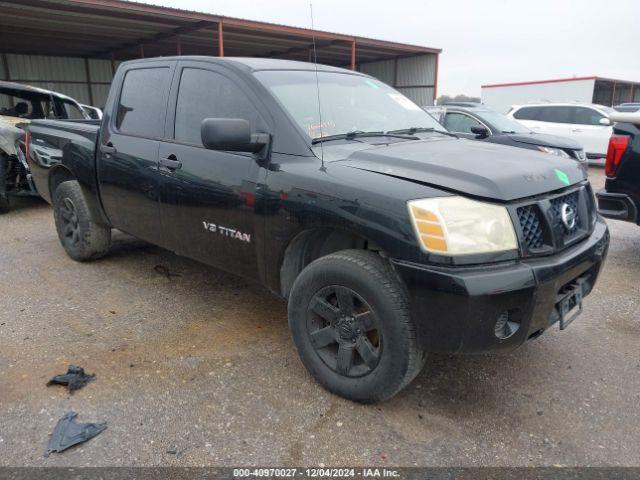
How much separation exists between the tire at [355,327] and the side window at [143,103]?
1833 mm

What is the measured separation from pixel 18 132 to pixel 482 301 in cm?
686

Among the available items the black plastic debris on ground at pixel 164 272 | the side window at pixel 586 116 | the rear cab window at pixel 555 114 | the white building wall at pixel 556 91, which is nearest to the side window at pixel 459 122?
the rear cab window at pixel 555 114

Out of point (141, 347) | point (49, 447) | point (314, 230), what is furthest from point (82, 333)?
point (314, 230)

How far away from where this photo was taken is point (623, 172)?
4699 millimetres

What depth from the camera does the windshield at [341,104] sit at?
10.1ft

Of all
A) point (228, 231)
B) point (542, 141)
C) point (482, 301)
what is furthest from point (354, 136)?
point (542, 141)

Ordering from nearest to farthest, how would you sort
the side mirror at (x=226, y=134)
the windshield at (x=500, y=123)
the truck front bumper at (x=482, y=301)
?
the truck front bumper at (x=482, y=301), the side mirror at (x=226, y=134), the windshield at (x=500, y=123)

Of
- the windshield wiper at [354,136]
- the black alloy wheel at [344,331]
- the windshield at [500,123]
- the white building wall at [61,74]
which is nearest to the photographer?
the black alloy wheel at [344,331]

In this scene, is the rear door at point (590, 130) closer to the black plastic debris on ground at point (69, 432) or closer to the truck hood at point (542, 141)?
the truck hood at point (542, 141)

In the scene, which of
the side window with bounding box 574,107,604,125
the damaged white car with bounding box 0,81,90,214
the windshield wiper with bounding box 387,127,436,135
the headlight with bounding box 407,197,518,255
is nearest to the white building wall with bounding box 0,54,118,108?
the damaged white car with bounding box 0,81,90,214

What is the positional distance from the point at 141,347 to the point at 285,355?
0.95 metres

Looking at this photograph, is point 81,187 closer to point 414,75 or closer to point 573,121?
point 573,121

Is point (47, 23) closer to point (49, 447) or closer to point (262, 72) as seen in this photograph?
point (262, 72)

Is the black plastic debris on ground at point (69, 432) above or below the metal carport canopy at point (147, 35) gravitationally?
below
